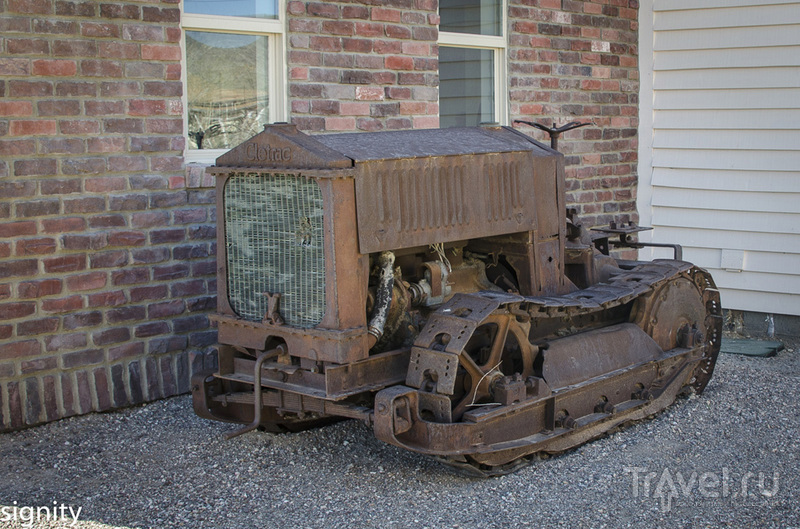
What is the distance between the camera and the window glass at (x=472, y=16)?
6.84m

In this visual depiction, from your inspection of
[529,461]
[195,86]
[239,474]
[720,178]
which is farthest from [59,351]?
[720,178]

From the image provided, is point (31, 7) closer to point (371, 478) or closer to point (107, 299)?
point (107, 299)

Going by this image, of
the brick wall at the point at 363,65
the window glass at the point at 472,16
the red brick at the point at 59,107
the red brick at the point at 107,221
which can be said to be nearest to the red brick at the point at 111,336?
the red brick at the point at 107,221

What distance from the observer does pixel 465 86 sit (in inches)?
280

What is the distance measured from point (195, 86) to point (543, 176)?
7.19ft

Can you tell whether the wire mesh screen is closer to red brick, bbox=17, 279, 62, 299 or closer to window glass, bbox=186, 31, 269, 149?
red brick, bbox=17, 279, 62, 299

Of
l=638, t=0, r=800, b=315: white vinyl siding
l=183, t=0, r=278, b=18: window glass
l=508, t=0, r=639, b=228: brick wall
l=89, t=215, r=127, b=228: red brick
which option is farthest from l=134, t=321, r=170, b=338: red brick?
l=638, t=0, r=800, b=315: white vinyl siding

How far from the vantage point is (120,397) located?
5188 millimetres

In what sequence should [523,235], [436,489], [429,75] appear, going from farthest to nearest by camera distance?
[429,75] < [523,235] < [436,489]

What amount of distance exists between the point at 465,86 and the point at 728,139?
87.7 inches

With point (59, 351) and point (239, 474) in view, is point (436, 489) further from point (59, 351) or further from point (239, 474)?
point (59, 351)

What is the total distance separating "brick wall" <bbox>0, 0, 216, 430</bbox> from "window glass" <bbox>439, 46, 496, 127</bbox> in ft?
7.70

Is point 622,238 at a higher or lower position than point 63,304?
higher

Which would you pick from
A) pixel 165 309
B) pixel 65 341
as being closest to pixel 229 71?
pixel 165 309
